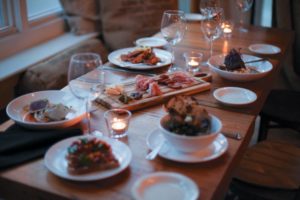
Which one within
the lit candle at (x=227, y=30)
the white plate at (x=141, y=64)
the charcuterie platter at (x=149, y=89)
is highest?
the lit candle at (x=227, y=30)

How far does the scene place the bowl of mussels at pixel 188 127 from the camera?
3.88ft

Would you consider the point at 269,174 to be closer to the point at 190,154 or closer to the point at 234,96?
the point at 234,96

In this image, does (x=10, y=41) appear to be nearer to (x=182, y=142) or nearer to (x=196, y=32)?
(x=196, y=32)

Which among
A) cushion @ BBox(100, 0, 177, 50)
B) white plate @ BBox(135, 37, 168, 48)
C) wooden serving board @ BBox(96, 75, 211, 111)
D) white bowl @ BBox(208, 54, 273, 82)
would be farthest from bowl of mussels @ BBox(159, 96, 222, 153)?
cushion @ BBox(100, 0, 177, 50)

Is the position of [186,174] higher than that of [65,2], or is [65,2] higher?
[65,2]

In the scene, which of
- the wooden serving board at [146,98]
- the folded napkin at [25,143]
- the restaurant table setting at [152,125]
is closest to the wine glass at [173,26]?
the restaurant table setting at [152,125]

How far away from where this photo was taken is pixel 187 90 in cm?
167

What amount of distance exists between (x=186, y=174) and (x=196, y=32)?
154 cm

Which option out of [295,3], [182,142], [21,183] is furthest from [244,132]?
[295,3]

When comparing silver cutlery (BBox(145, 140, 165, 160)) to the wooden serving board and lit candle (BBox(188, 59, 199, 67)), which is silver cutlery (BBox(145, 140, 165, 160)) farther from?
lit candle (BBox(188, 59, 199, 67))

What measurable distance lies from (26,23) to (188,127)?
1.68m

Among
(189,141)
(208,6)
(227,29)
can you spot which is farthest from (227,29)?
(189,141)

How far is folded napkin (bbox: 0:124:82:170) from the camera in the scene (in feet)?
3.98

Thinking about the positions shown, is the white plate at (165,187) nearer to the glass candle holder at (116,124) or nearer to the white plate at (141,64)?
the glass candle holder at (116,124)
